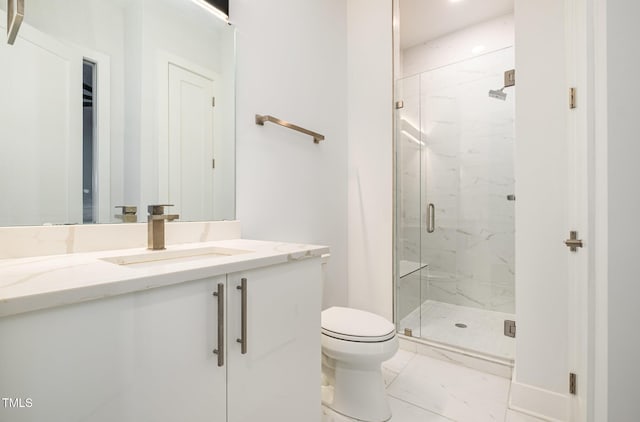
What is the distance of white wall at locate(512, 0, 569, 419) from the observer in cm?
139

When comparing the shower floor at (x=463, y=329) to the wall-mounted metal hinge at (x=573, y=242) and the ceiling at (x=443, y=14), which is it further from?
the ceiling at (x=443, y=14)

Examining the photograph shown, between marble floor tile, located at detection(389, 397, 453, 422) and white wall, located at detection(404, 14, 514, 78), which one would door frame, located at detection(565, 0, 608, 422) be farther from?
white wall, located at detection(404, 14, 514, 78)

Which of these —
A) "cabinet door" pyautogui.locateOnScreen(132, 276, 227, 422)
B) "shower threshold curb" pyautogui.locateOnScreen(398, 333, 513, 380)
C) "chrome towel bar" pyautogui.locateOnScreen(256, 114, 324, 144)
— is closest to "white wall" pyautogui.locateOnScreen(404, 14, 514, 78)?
"chrome towel bar" pyautogui.locateOnScreen(256, 114, 324, 144)

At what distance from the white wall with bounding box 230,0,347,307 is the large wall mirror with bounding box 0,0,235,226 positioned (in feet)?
0.37

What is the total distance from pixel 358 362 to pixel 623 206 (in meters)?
1.09

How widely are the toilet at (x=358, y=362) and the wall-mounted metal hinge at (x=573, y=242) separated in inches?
33.0

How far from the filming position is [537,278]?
1452 millimetres

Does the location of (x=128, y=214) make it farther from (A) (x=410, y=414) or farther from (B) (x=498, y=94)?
(B) (x=498, y=94)

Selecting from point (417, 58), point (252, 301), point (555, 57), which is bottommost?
point (252, 301)

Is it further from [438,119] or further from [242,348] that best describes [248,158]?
[438,119]

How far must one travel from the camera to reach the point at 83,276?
640 millimetres

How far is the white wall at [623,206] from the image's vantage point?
750 millimetres

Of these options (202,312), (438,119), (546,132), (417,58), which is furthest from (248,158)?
(417,58)

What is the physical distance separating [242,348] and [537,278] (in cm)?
143
